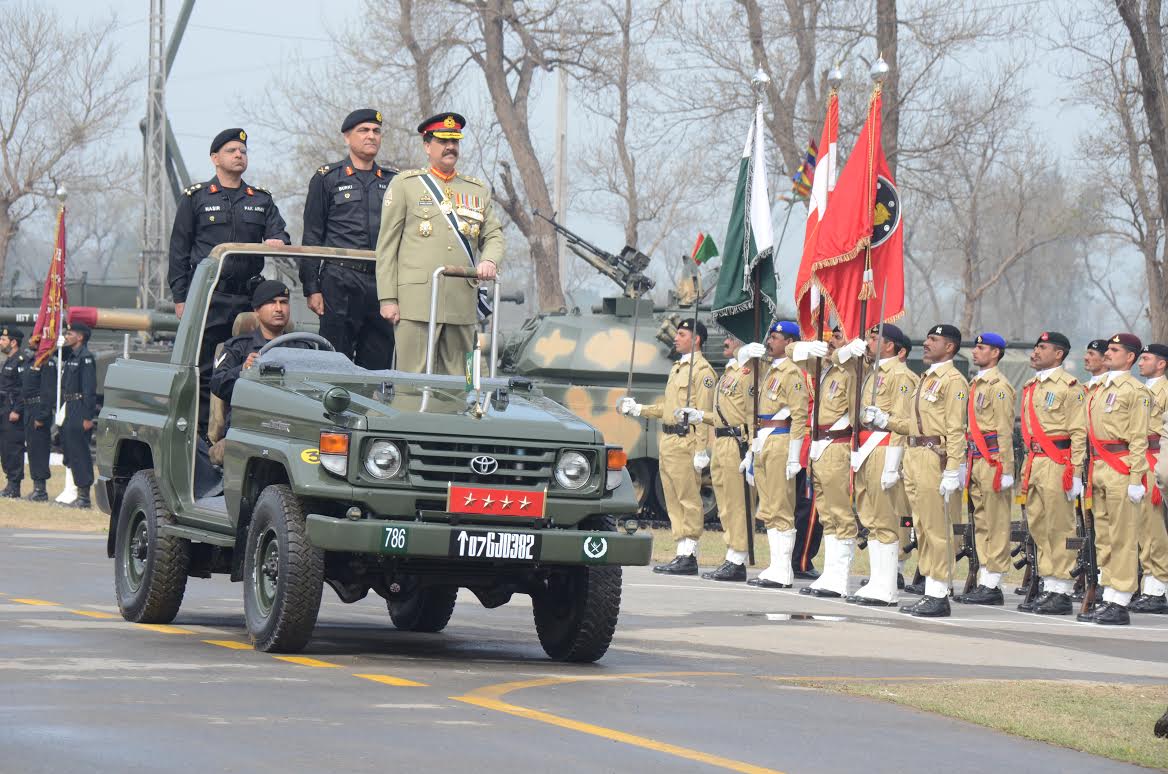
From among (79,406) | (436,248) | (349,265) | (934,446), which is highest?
(436,248)

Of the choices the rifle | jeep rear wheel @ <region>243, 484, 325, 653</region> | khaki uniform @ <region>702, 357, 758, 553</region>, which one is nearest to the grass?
jeep rear wheel @ <region>243, 484, 325, 653</region>

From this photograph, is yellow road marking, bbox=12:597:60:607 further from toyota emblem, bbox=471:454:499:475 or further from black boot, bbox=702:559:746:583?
black boot, bbox=702:559:746:583

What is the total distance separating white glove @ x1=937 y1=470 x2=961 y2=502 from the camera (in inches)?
589

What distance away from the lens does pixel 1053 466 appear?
1555cm

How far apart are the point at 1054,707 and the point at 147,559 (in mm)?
4975

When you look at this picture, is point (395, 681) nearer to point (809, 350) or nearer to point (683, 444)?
point (809, 350)

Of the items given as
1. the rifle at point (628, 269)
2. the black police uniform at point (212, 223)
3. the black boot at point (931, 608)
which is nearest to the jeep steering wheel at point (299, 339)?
the black police uniform at point (212, 223)

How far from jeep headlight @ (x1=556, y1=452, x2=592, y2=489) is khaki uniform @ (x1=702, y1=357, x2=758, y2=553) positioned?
25.9 feet

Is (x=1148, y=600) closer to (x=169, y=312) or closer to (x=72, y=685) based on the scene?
(x=72, y=685)

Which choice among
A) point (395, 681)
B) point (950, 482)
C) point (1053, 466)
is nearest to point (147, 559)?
point (395, 681)

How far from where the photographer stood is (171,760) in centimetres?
639

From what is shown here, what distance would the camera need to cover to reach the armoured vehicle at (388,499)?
30.0 feet

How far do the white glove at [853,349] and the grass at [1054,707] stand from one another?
5748 millimetres

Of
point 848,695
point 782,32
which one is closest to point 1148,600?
point 848,695
